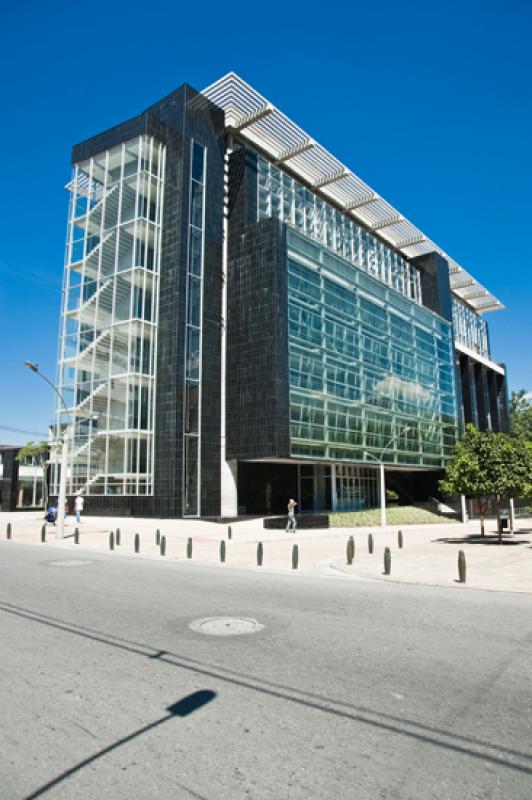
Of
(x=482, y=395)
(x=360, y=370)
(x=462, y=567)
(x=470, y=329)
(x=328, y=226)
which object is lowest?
(x=462, y=567)

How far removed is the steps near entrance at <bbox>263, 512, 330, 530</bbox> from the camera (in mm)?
35219

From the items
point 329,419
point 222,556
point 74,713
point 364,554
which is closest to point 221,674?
point 74,713

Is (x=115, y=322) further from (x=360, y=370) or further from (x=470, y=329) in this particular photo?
(x=470, y=329)

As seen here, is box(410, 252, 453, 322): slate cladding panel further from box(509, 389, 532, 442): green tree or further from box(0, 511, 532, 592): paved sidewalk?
box(0, 511, 532, 592): paved sidewalk

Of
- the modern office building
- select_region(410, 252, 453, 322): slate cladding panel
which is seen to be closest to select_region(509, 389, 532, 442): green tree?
select_region(410, 252, 453, 322): slate cladding panel

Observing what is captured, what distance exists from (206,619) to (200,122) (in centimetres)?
4451

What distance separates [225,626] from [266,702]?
121 inches

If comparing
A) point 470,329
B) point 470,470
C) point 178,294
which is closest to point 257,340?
point 178,294

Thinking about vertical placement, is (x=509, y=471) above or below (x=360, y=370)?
below

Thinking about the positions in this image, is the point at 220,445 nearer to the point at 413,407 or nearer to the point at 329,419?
the point at 329,419

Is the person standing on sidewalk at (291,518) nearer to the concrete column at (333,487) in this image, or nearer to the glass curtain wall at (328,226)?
the concrete column at (333,487)

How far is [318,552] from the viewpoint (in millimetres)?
21406

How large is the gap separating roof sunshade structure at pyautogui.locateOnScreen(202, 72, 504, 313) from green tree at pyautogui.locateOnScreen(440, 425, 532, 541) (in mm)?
32316

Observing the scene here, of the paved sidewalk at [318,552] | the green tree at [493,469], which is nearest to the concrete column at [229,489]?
the paved sidewalk at [318,552]
